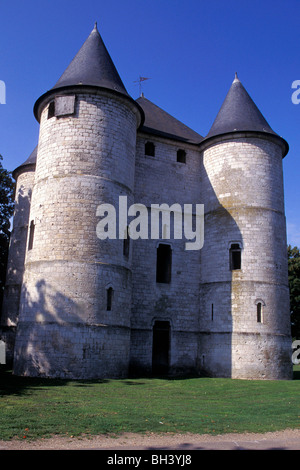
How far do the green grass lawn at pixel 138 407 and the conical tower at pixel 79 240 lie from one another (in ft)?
4.04

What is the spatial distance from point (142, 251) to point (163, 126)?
686cm

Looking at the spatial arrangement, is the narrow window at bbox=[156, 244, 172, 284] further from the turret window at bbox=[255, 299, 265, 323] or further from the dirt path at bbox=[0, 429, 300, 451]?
the dirt path at bbox=[0, 429, 300, 451]

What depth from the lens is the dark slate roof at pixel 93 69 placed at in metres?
17.1

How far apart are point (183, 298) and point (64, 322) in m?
6.58

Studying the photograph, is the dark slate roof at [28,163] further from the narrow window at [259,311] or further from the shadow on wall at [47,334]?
the narrow window at [259,311]

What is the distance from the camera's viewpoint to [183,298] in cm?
1959

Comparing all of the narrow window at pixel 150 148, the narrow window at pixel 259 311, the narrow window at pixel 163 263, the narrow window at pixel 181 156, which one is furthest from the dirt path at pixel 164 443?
the narrow window at pixel 181 156

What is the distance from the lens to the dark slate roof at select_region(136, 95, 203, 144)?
20922mm

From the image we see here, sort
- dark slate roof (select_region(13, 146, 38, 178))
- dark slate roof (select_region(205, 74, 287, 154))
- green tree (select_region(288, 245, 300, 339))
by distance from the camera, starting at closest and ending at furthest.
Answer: dark slate roof (select_region(205, 74, 287, 154)) → dark slate roof (select_region(13, 146, 38, 178)) → green tree (select_region(288, 245, 300, 339))

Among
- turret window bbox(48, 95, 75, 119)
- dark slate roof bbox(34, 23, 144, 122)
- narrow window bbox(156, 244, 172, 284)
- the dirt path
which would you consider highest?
dark slate roof bbox(34, 23, 144, 122)

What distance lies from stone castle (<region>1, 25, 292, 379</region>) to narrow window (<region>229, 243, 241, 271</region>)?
49 millimetres

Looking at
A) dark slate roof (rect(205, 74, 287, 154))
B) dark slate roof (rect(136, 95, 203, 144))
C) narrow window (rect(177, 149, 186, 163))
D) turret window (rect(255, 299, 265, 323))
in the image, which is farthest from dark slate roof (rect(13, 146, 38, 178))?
turret window (rect(255, 299, 265, 323))

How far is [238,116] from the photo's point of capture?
818 inches

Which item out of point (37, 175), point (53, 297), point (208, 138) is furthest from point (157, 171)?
point (53, 297)
